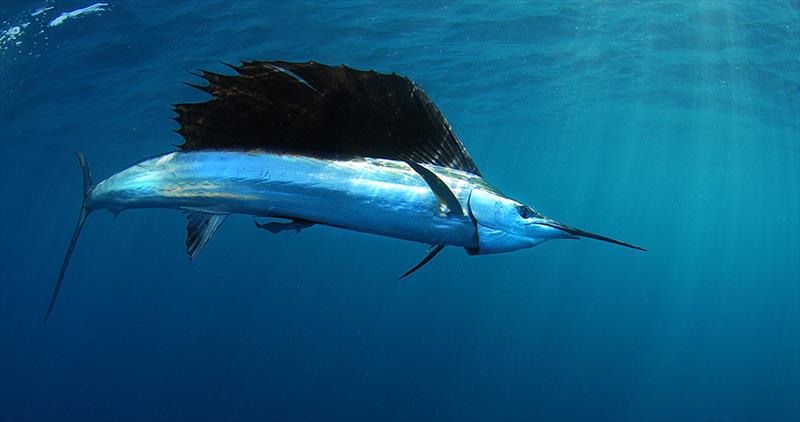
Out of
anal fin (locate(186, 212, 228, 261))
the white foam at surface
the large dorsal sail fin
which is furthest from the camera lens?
the white foam at surface

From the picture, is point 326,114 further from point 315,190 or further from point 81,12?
point 81,12

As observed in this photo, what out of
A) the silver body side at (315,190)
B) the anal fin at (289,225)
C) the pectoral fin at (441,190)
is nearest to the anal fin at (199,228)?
the silver body side at (315,190)

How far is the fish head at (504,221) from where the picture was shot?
1171 millimetres

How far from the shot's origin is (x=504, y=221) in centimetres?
118

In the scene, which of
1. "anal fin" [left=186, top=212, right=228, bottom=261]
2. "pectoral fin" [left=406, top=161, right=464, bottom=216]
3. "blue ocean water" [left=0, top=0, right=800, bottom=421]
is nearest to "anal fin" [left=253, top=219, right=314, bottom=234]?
"anal fin" [left=186, top=212, right=228, bottom=261]

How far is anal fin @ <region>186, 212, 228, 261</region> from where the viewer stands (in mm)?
1419

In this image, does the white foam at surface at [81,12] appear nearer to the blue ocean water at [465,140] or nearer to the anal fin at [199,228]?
the blue ocean water at [465,140]

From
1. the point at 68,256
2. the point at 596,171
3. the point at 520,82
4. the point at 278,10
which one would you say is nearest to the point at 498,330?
the point at 520,82

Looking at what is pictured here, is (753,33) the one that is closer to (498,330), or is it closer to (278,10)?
(278,10)

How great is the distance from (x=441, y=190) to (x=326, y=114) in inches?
15.2

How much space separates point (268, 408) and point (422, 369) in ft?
20.3

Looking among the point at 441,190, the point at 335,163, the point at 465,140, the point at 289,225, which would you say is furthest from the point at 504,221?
the point at 465,140

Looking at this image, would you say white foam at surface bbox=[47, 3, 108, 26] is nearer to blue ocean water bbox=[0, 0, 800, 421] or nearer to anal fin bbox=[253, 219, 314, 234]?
blue ocean water bbox=[0, 0, 800, 421]

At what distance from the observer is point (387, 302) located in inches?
1294
